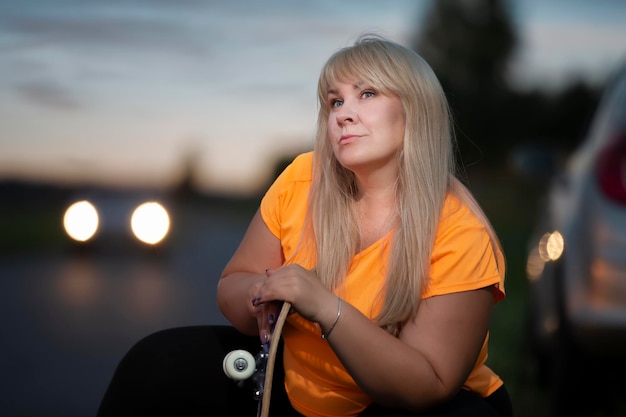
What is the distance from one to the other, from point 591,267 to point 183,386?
6.90 ft

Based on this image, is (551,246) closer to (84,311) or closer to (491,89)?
(84,311)

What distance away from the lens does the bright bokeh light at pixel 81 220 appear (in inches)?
291

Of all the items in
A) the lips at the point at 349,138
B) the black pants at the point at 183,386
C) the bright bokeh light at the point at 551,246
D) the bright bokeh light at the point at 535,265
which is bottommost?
the bright bokeh light at the point at 535,265

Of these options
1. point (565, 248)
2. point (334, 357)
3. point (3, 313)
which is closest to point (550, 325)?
point (565, 248)

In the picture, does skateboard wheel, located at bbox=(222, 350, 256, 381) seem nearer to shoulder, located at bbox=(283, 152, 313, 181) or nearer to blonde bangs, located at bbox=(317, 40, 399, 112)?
shoulder, located at bbox=(283, 152, 313, 181)

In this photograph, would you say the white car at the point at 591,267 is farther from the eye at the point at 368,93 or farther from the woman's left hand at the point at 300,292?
the woman's left hand at the point at 300,292

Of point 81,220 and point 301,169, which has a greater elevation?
point 301,169

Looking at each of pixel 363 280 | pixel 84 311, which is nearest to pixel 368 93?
pixel 363 280

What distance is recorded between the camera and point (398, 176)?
2.92m

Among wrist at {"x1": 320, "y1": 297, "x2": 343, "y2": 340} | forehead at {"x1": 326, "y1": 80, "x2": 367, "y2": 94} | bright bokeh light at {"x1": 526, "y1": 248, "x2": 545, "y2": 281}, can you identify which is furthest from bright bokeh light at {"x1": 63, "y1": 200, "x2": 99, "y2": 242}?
wrist at {"x1": 320, "y1": 297, "x2": 343, "y2": 340}

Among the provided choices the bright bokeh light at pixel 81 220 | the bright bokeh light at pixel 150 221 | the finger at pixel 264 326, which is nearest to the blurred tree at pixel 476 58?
the bright bokeh light at pixel 81 220

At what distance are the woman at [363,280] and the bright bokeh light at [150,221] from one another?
4151 mm

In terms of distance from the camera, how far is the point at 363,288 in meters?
2.78

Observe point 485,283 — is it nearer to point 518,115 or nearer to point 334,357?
point 334,357
